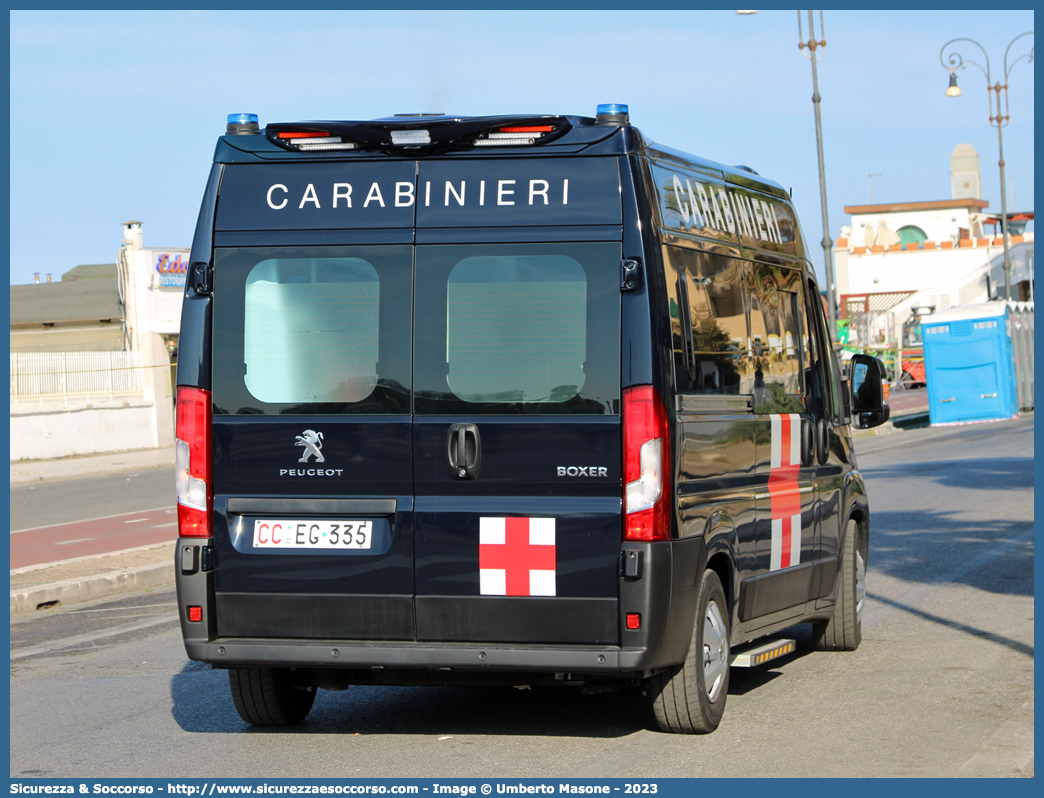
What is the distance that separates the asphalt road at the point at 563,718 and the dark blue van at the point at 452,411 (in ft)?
1.13

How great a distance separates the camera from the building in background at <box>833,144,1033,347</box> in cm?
7244

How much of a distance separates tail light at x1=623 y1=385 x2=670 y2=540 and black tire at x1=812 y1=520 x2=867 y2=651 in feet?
9.80

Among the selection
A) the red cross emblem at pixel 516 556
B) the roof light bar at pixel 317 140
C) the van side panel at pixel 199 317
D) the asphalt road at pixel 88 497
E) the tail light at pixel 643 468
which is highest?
the roof light bar at pixel 317 140

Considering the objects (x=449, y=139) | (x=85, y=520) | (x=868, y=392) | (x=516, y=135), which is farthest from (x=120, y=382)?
(x=516, y=135)

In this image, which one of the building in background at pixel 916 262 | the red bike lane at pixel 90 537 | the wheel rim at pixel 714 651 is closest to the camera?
the wheel rim at pixel 714 651

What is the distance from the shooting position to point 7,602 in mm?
10641

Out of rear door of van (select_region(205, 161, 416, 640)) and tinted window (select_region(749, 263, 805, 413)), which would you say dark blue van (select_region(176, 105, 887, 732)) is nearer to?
rear door of van (select_region(205, 161, 416, 640))

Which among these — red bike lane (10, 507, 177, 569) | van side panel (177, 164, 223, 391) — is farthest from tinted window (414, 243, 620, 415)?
red bike lane (10, 507, 177, 569)

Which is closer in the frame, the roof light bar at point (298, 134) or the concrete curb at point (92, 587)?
the roof light bar at point (298, 134)

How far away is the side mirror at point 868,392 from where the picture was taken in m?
8.30

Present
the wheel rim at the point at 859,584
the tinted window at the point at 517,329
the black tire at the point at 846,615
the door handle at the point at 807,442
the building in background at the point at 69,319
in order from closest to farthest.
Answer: the tinted window at the point at 517,329 → the door handle at the point at 807,442 → the black tire at the point at 846,615 → the wheel rim at the point at 859,584 → the building in background at the point at 69,319

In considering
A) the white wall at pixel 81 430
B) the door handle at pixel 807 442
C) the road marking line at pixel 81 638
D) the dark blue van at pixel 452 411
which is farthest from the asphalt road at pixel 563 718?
the white wall at pixel 81 430

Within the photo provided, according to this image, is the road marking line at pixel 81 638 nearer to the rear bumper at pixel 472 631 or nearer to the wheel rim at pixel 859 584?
the rear bumper at pixel 472 631

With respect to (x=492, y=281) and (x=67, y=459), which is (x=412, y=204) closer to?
(x=492, y=281)
